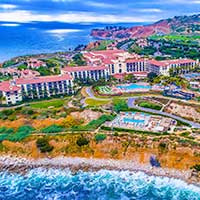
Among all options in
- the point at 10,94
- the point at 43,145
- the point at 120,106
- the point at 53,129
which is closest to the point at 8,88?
the point at 10,94

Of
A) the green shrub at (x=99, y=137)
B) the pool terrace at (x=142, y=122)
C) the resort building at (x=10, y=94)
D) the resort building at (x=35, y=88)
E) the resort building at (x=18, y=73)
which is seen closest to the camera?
the green shrub at (x=99, y=137)

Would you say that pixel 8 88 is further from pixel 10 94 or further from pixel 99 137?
pixel 99 137

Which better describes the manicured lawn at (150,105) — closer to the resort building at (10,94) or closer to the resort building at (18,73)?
the resort building at (10,94)

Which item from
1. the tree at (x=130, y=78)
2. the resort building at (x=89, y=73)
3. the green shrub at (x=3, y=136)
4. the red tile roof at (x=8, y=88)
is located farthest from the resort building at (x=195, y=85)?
the green shrub at (x=3, y=136)

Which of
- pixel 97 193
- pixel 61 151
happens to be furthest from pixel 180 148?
pixel 61 151

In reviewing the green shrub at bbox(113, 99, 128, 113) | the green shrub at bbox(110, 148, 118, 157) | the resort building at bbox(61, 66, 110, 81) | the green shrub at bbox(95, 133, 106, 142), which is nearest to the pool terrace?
the green shrub at bbox(113, 99, 128, 113)

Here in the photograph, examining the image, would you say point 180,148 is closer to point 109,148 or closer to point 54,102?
point 109,148
